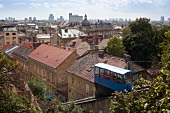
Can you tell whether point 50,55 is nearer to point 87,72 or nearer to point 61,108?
point 87,72

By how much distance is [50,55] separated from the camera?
37.0 meters

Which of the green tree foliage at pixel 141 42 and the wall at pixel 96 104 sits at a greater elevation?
the green tree foliage at pixel 141 42

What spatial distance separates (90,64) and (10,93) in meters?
20.5

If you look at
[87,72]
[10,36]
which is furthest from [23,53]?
[10,36]

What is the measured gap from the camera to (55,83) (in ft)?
107

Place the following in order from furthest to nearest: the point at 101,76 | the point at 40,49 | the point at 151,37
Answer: the point at 151,37
the point at 40,49
the point at 101,76

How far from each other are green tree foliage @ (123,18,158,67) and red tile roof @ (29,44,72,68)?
1636cm

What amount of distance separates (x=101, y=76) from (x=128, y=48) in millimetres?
26589

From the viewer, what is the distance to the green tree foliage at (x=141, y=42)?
45.2 m

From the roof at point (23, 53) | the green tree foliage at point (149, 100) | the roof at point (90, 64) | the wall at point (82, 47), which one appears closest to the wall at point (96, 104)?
the roof at point (90, 64)

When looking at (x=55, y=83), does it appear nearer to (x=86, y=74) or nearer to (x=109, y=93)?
(x=86, y=74)

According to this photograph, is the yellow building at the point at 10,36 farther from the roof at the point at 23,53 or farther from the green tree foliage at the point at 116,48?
the green tree foliage at the point at 116,48

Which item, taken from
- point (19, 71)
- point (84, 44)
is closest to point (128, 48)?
point (84, 44)

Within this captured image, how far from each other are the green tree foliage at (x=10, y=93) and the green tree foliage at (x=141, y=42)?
1491 inches
